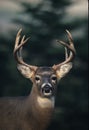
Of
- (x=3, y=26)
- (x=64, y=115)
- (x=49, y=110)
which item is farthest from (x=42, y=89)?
(x=3, y=26)

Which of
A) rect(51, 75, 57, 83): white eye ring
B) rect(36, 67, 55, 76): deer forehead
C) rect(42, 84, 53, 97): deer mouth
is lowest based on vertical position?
rect(42, 84, 53, 97): deer mouth

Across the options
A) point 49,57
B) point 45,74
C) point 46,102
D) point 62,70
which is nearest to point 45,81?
point 45,74

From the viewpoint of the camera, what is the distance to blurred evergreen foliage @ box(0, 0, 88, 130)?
21.6 metres

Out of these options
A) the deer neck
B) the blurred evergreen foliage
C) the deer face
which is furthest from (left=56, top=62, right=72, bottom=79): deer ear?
the blurred evergreen foliage

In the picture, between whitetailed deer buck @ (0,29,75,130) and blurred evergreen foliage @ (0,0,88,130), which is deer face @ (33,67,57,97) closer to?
whitetailed deer buck @ (0,29,75,130)

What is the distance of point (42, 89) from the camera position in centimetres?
1611

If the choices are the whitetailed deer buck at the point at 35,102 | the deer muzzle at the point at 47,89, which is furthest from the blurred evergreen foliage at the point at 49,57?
the deer muzzle at the point at 47,89

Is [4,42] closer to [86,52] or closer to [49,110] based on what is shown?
[86,52]

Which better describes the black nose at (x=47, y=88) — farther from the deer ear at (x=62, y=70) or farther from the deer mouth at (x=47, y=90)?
the deer ear at (x=62, y=70)

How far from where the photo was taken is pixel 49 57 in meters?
22.0

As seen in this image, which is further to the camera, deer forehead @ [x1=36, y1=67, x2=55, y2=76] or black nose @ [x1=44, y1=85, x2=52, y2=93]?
deer forehead @ [x1=36, y1=67, x2=55, y2=76]

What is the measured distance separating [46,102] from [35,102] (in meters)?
0.24

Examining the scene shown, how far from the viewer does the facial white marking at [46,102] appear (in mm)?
16266

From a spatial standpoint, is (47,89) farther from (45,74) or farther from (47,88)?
(45,74)
